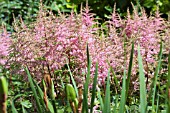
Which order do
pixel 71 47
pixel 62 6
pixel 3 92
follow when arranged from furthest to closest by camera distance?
1. pixel 62 6
2. pixel 71 47
3. pixel 3 92

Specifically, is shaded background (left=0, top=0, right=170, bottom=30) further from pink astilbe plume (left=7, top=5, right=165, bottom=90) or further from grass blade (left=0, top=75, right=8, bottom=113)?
grass blade (left=0, top=75, right=8, bottom=113)

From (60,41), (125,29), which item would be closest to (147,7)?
(125,29)

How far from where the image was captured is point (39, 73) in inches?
123

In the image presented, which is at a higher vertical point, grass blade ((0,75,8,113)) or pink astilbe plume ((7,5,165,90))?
grass blade ((0,75,8,113))

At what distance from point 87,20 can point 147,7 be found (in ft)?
11.4

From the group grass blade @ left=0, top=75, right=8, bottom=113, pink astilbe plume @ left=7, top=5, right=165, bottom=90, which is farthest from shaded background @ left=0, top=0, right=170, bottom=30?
grass blade @ left=0, top=75, right=8, bottom=113

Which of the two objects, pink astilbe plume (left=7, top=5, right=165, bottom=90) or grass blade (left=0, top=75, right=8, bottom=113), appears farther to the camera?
pink astilbe plume (left=7, top=5, right=165, bottom=90)

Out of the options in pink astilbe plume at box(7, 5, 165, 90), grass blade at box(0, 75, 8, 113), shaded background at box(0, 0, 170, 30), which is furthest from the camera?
shaded background at box(0, 0, 170, 30)

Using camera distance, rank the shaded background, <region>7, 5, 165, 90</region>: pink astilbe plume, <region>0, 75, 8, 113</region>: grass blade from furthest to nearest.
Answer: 1. the shaded background
2. <region>7, 5, 165, 90</region>: pink astilbe plume
3. <region>0, 75, 8, 113</region>: grass blade

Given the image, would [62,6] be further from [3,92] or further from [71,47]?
[3,92]

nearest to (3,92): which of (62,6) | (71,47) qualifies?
(71,47)

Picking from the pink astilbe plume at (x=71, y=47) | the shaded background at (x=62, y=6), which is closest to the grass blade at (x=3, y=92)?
the pink astilbe plume at (x=71, y=47)

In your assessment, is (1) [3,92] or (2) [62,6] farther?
(2) [62,6]

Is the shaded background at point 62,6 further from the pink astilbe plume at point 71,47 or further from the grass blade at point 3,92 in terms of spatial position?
the grass blade at point 3,92
